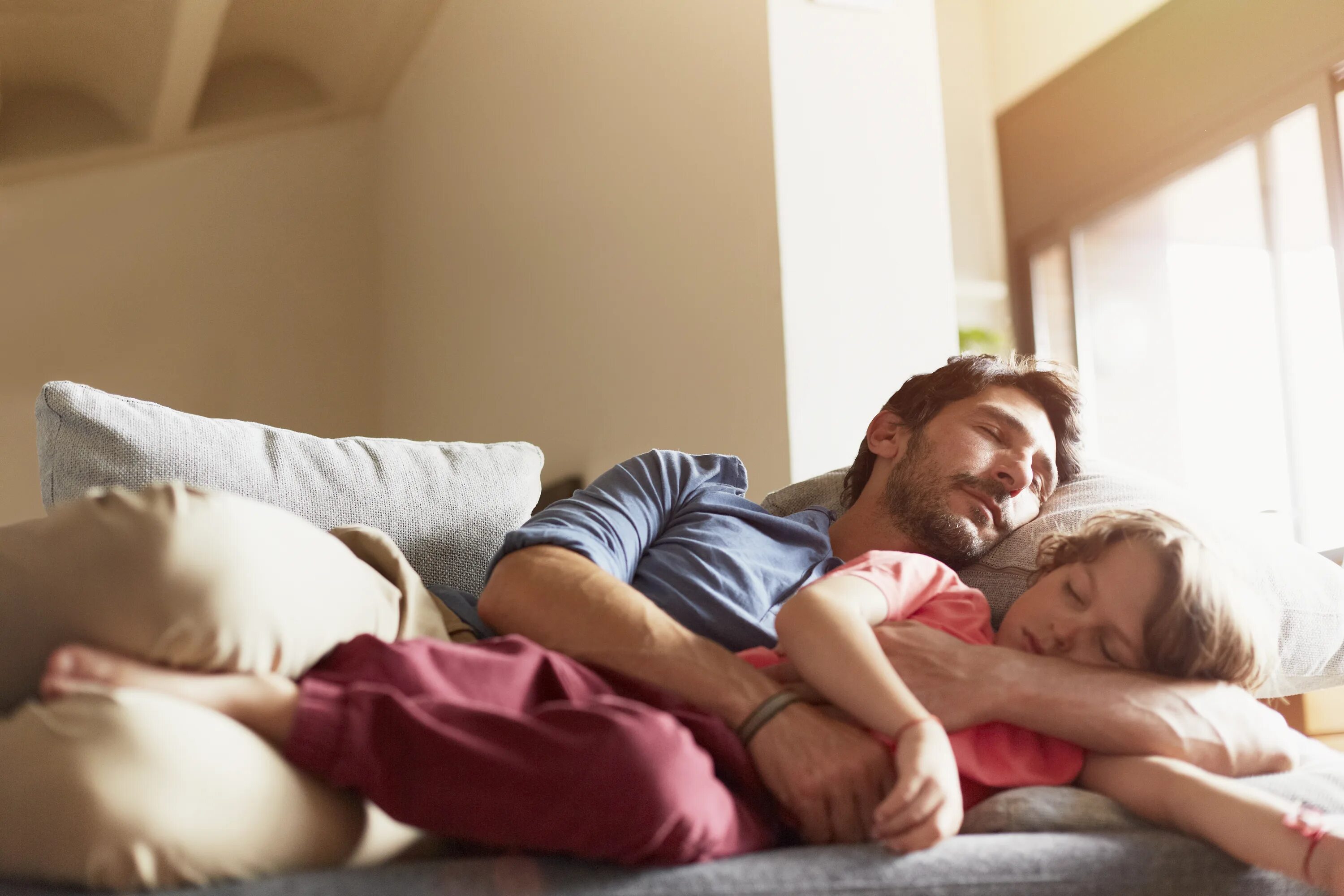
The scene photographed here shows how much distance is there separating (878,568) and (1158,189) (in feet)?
11.8

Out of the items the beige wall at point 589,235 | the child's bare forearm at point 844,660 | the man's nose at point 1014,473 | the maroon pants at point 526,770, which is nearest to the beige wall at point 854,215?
the beige wall at point 589,235

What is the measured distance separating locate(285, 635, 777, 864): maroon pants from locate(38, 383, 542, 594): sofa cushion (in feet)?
1.89

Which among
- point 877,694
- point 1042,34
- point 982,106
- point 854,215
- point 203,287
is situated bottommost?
point 877,694

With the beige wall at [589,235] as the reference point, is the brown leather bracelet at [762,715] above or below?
below

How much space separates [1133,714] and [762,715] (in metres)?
0.32

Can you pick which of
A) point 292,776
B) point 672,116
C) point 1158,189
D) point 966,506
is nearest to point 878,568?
point 966,506

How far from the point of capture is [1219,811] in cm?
91

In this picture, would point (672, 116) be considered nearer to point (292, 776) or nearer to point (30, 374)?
point (292, 776)

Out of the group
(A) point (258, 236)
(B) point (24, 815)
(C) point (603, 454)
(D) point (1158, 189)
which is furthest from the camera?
(A) point (258, 236)

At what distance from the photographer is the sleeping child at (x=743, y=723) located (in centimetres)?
77

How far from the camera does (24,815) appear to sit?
708 mm

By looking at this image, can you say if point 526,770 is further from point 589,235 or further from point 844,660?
point 589,235

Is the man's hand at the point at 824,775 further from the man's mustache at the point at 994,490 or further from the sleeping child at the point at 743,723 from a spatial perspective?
the man's mustache at the point at 994,490

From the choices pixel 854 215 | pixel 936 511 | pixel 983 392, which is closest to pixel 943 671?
pixel 936 511
